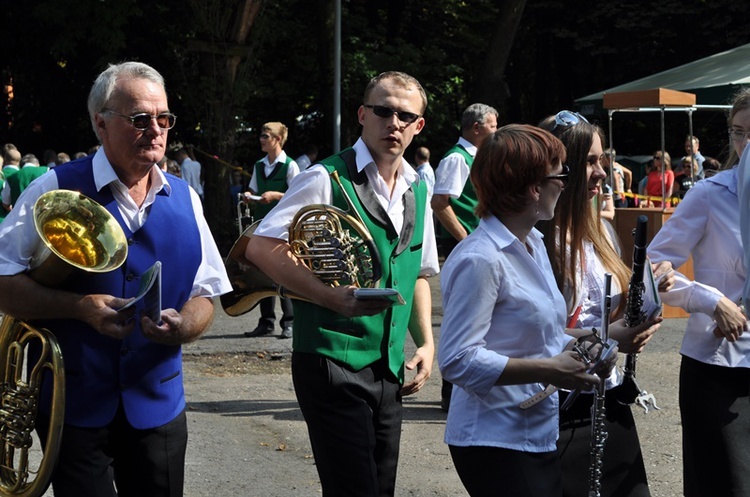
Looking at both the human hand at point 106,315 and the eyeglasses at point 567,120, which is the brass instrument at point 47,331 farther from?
the eyeglasses at point 567,120

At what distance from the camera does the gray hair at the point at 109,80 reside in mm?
3557

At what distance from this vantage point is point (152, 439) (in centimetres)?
353

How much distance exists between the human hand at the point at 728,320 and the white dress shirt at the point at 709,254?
0.19 feet

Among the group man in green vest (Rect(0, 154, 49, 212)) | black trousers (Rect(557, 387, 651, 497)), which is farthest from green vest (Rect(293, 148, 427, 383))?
man in green vest (Rect(0, 154, 49, 212))

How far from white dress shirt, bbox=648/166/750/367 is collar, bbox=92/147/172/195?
1.76 metres

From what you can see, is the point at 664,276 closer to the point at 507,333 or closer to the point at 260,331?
the point at 507,333

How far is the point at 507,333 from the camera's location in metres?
3.24

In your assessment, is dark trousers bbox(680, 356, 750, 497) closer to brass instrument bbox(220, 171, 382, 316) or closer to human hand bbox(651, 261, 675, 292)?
human hand bbox(651, 261, 675, 292)

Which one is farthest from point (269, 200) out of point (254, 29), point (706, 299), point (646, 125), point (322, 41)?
point (646, 125)

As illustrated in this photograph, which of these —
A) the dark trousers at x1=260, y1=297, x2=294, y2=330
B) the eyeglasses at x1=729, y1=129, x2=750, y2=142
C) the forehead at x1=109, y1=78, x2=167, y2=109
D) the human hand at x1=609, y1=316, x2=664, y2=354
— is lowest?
the dark trousers at x1=260, y1=297, x2=294, y2=330

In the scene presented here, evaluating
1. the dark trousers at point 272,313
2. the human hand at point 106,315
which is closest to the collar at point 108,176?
the human hand at point 106,315

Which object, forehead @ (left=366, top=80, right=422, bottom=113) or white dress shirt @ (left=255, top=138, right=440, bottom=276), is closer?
white dress shirt @ (left=255, top=138, right=440, bottom=276)

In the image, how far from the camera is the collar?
3.52 metres

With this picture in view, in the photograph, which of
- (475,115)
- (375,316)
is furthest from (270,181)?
(375,316)
